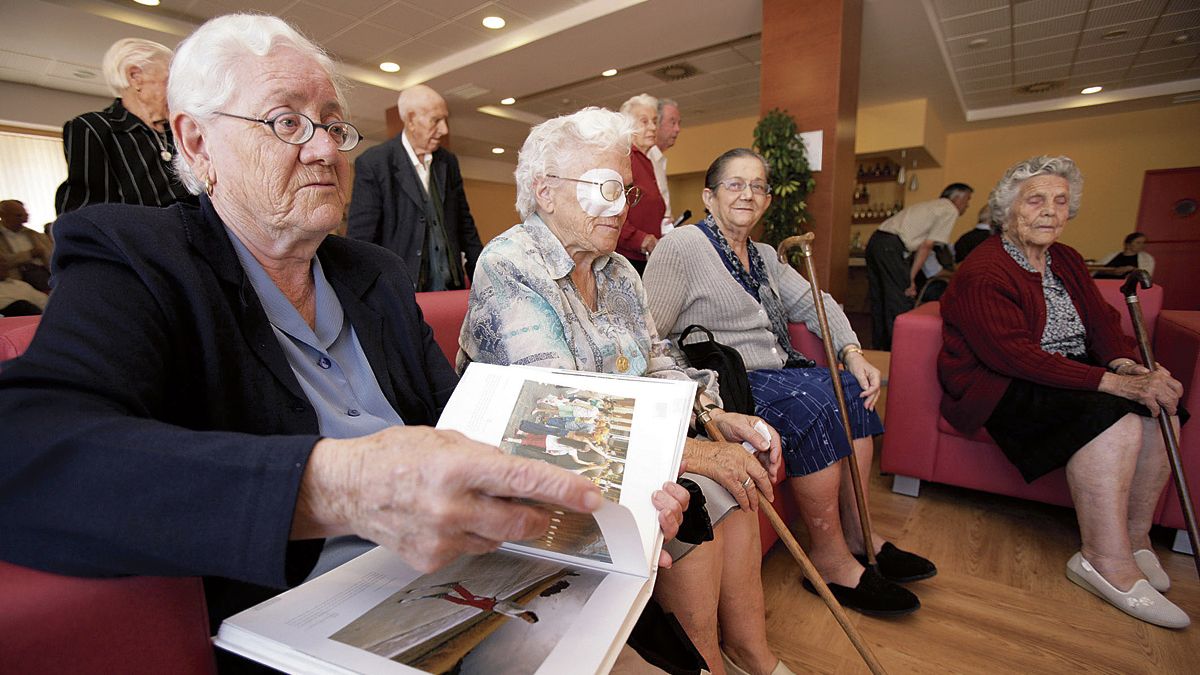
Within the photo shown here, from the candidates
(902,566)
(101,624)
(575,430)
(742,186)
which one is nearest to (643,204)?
(742,186)

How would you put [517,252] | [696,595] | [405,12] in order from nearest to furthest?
[696,595] → [517,252] → [405,12]

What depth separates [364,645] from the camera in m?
0.51

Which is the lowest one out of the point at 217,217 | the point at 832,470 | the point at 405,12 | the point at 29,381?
the point at 832,470

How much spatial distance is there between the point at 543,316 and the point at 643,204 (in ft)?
5.92

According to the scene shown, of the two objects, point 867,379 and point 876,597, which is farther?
point 867,379

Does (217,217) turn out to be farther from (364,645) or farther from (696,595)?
(696,595)

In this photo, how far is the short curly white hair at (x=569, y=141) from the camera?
1.35 meters

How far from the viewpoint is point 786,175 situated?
3.87 meters

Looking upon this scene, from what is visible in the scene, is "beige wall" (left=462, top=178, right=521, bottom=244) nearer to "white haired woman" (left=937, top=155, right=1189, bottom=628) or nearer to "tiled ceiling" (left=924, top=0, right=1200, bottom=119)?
"tiled ceiling" (left=924, top=0, right=1200, bottom=119)

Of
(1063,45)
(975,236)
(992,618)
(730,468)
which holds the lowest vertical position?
(992,618)

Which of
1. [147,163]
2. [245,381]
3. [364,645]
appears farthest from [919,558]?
[147,163]

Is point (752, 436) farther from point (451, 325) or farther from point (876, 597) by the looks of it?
point (451, 325)

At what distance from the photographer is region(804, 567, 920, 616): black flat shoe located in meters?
1.59

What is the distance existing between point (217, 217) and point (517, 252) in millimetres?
588
